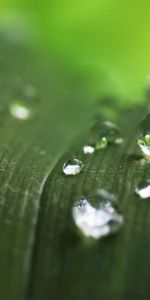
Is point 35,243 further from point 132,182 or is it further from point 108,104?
point 108,104

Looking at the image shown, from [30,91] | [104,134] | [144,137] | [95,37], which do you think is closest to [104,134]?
[104,134]

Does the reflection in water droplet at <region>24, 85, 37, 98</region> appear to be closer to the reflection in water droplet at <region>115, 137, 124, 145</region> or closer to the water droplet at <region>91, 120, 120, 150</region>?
the water droplet at <region>91, 120, 120, 150</region>

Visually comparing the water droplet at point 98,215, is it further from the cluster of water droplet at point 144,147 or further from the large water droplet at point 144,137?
the large water droplet at point 144,137

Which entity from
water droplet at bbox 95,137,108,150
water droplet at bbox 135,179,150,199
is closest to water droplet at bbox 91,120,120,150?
water droplet at bbox 95,137,108,150

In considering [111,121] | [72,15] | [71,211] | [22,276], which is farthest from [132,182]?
[72,15]

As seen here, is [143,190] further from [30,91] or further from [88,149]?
[30,91]

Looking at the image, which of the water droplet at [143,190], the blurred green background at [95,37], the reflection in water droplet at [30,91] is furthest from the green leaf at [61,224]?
the blurred green background at [95,37]

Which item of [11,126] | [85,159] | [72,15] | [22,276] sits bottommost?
[22,276]
